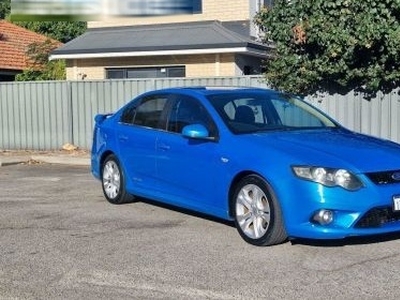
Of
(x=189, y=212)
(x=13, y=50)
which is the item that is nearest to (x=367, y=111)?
(x=189, y=212)

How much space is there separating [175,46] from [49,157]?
4.18 metres

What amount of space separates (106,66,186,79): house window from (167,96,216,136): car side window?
1010cm

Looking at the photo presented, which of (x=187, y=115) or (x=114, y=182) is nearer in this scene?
(x=187, y=115)

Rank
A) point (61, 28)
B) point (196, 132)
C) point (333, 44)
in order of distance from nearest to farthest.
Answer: point (196, 132) < point (333, 44) < point (61, 28)

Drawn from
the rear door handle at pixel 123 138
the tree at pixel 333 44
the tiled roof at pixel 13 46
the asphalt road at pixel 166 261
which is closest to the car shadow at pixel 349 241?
the asphalt road at pixel 166 261

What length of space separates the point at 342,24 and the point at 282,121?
438 centimetres

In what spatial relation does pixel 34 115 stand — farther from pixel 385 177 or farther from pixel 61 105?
pixel 385 177

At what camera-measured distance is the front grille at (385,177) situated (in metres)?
Result: 6.39

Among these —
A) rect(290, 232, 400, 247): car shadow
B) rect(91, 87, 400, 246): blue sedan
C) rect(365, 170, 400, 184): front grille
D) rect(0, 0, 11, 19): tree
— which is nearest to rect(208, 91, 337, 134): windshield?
rect(91, 87, 400, 246): blue sedan

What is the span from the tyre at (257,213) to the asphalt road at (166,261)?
0.11m

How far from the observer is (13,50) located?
88.8ft

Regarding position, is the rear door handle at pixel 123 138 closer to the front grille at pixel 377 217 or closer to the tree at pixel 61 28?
the front grille at pixel 377 217

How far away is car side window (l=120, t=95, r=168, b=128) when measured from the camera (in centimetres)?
845

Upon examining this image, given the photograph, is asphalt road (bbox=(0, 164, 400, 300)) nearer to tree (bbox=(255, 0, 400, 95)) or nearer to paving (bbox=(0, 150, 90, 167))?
tree (bbox=(255, 0, 400, 95))
